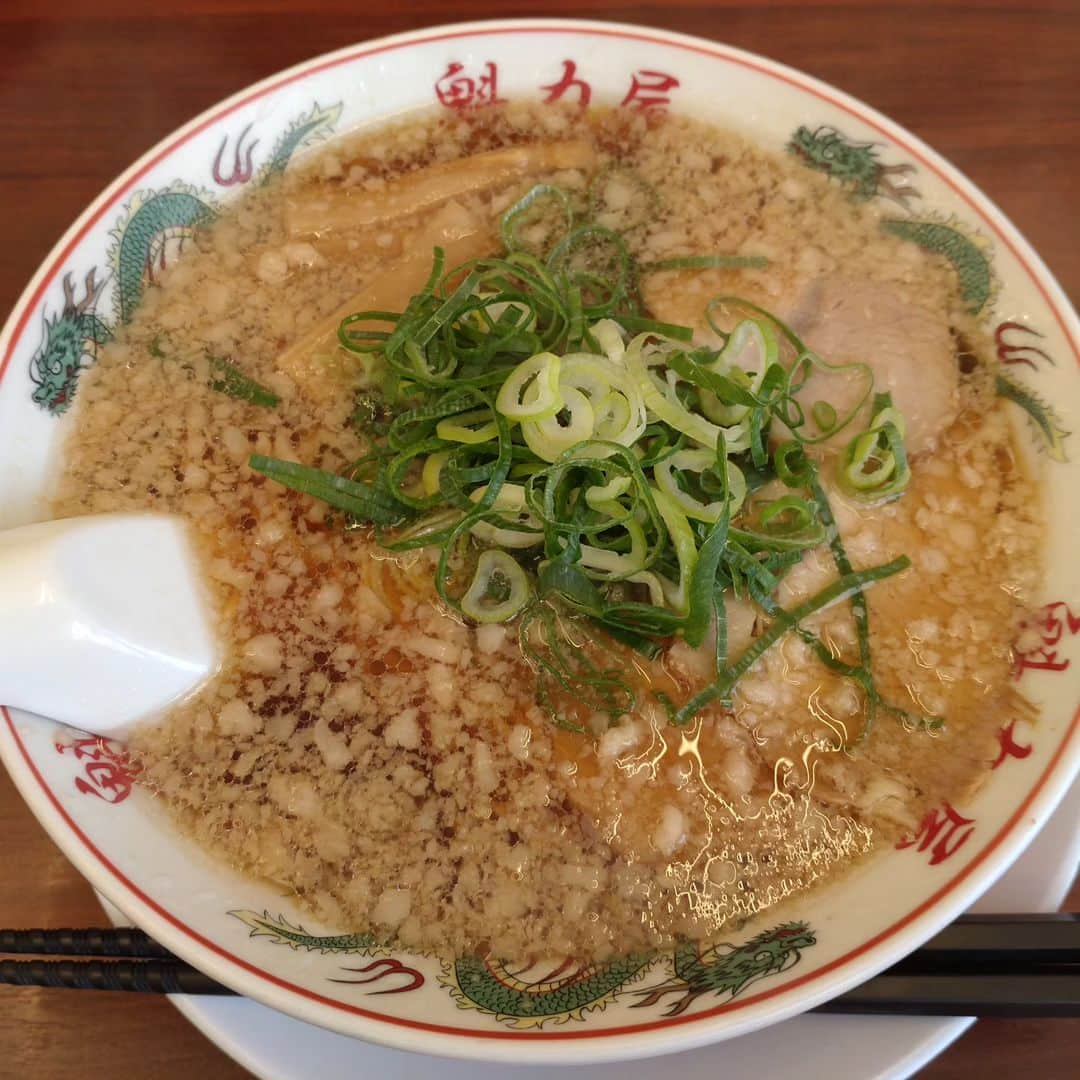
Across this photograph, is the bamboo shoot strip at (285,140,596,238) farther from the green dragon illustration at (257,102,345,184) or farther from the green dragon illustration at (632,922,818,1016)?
the green dragon illustration at (632,922,818,1016)

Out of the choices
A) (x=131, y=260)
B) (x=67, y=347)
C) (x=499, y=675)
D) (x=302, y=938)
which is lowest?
(x=302, y=938)

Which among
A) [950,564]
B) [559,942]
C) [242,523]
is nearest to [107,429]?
[242,523]

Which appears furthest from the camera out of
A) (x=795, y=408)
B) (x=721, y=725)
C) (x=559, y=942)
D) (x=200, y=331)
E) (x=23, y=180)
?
(x=23, y=180)

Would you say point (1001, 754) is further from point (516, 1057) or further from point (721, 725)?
point (516, 1057)

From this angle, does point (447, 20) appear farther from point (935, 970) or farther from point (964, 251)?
point (935, 970)

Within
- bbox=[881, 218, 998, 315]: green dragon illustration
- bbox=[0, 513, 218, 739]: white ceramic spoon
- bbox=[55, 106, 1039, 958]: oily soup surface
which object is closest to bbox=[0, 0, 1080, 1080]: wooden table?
bbox=[881, 218, 998, 315]: green dragon illustration

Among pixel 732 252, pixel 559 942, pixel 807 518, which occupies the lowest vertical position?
pixel 559 942

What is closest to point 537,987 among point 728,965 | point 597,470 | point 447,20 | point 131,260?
point 728,965
